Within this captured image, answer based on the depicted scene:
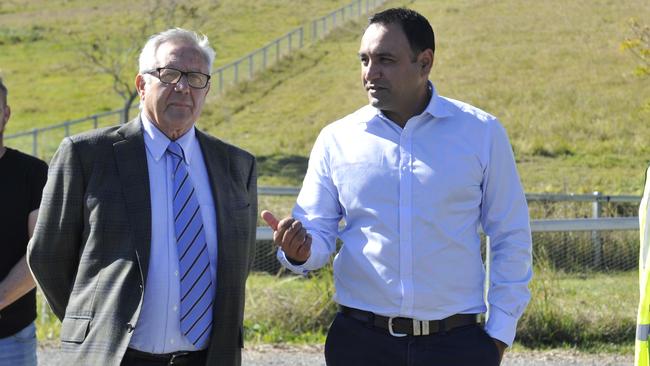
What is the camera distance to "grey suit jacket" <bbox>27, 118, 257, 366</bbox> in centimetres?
389

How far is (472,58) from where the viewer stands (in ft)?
96.0

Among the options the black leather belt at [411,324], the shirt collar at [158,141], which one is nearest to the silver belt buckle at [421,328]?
the black leather belt at [411,324]

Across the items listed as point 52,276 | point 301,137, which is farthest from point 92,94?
point 52,276

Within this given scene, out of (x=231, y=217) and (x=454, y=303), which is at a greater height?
(x=231, y=217)

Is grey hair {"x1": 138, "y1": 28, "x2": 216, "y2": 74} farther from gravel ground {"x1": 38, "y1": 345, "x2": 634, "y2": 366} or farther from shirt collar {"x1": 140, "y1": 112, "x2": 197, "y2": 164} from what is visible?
gravel ground {"x1": 38, "y1": 345, "x2": 634, "y2": 366}

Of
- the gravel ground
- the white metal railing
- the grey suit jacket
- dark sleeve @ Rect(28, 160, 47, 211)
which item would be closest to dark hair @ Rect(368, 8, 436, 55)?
the grey suit jacket

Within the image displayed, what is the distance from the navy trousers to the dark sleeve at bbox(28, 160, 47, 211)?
146cm

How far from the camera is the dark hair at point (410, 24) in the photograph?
4137 mm

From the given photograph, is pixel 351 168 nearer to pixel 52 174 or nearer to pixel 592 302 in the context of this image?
pixel 52 174

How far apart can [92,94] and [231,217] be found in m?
39.1

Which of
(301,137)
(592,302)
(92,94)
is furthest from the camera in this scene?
(92,94)

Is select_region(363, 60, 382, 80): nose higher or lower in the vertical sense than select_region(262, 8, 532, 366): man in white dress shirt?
higher

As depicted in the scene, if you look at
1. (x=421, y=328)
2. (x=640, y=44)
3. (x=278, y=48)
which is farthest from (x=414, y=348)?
(x=278, y=48)

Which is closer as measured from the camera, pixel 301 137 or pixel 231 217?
pixel 231 217
